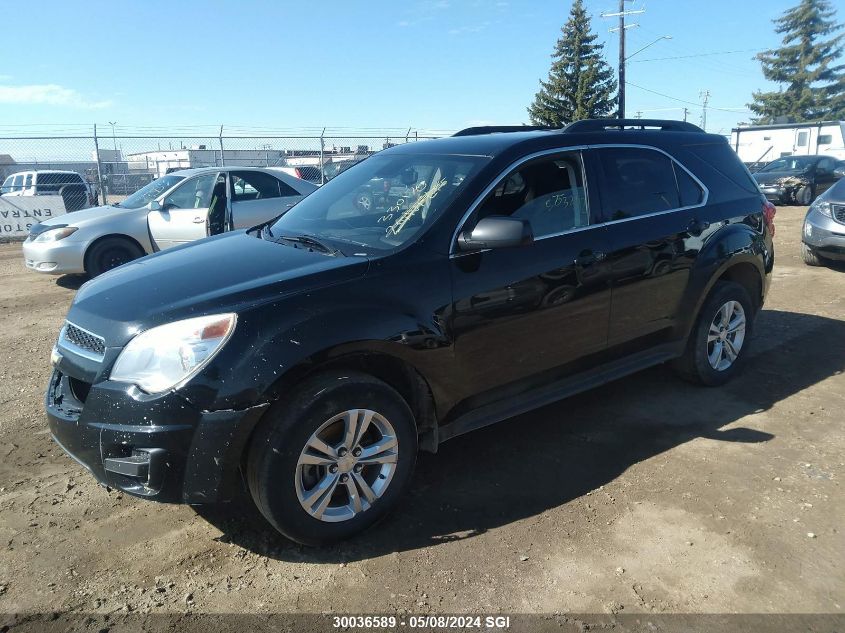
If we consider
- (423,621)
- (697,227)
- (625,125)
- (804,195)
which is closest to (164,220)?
(625,125)

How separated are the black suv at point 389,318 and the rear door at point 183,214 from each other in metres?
4.65

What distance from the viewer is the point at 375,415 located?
9.89 feet

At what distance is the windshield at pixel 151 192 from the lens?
370 inches

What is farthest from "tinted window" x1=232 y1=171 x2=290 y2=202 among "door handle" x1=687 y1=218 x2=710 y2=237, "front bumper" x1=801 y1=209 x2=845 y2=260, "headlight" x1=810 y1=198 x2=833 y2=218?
"headlight" x1=810 y1=198 x2=833 y2=218

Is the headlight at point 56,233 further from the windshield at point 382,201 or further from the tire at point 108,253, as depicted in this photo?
the windshield at point 382,201

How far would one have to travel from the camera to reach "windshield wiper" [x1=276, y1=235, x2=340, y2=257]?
3384mm

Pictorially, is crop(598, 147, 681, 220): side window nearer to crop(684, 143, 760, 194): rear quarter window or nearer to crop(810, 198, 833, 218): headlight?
crop(684, 143, 760, 194): rear quarter window

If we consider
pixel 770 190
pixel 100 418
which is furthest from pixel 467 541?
pixel 770 190

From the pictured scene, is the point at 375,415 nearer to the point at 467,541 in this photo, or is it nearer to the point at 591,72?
the point at 467,541

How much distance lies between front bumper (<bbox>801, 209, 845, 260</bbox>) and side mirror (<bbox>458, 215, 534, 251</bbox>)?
784cm

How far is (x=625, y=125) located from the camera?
4.57 metres

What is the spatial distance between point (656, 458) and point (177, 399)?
2.80 metres

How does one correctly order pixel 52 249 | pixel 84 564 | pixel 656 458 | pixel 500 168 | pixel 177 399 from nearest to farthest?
pixel 177 399 < pixel 84 564 < pixel 500 168 < pixel 656 458 < pixel 52 249

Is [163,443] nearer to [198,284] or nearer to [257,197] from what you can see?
[198,284]
